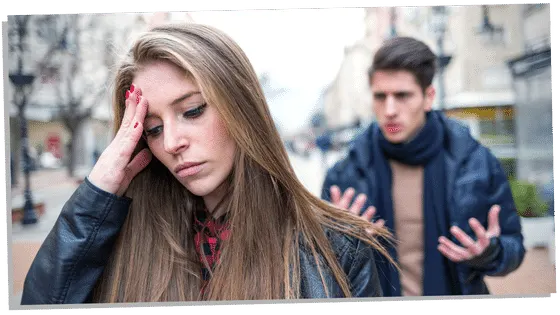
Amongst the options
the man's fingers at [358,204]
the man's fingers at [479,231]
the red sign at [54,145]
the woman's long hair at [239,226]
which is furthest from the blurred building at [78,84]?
the man's fingers at [479,231]

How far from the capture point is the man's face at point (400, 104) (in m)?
3.15

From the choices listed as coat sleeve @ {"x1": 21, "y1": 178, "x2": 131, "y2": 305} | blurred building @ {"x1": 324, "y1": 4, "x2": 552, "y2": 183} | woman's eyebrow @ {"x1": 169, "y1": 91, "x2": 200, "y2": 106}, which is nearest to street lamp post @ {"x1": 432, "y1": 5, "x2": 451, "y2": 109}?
blurred building @ {"x1": 324, "y1": 4, "x2": 552, "y2": 183}

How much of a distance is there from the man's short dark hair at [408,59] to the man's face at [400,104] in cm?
3

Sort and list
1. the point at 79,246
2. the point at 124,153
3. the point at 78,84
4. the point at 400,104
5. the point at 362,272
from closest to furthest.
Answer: the point at 79,246
the point at 362,272
the point at 124,153
the point at 400,104
the point at 78,84

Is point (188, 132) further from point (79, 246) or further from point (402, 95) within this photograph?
point (402, 95)

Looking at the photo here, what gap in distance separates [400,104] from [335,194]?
631mm

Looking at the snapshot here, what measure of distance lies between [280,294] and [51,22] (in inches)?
81.8

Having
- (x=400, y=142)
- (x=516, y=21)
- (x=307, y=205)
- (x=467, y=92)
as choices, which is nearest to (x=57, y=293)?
(x=307, y=205)

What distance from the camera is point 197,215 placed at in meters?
2.81

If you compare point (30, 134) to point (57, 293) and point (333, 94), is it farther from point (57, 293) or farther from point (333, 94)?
point (333, 94)

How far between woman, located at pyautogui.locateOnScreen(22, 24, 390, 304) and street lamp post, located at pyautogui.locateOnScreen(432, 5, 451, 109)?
971 millimetres

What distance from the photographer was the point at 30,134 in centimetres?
329

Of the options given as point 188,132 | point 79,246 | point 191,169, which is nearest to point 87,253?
point 79,246

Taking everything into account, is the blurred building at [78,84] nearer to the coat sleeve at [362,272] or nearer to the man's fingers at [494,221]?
the coat sleeve at [362,272]
